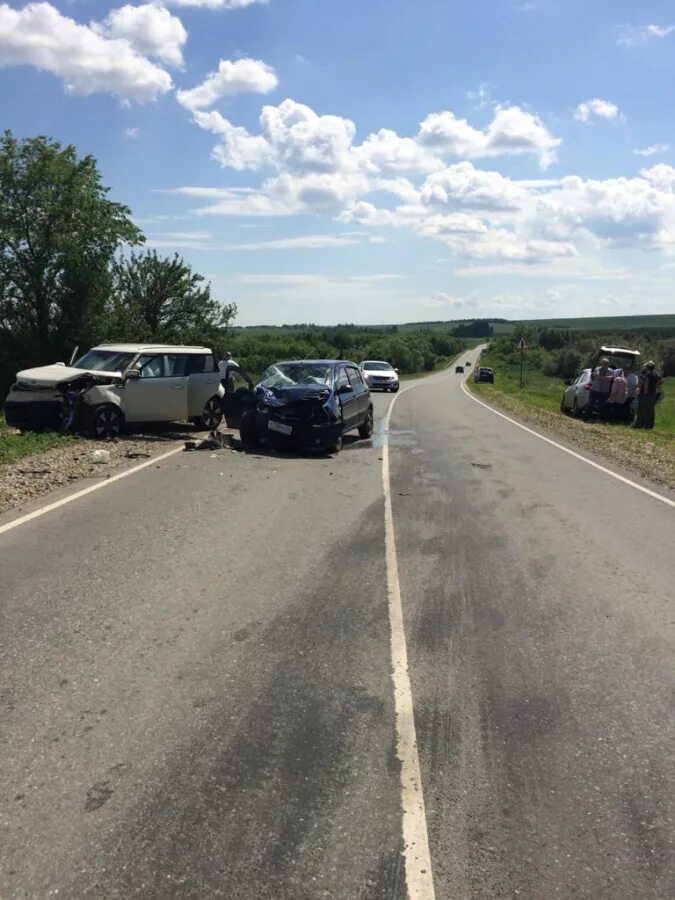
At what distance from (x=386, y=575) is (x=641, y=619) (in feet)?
6.82

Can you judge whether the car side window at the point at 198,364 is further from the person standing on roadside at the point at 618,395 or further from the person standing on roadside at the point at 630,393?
the person standing on roadside at the point at 630,393

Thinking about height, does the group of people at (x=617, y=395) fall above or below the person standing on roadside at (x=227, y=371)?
below

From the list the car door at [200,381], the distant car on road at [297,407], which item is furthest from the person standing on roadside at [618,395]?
the car door at [200,381]

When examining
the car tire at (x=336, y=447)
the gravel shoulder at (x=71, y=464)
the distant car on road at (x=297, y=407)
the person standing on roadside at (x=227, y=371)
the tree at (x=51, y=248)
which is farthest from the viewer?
the tree at (x=51, y=248)

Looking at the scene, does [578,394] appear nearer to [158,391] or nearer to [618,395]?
[618,395]

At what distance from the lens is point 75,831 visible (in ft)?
9.48

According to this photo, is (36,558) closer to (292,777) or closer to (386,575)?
(386,575)

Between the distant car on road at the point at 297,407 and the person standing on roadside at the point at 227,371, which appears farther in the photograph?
the person standing on roadside at the point at 227,371

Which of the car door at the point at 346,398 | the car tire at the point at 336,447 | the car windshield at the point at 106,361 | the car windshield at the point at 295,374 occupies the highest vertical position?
the car windshield at the point at 106,361

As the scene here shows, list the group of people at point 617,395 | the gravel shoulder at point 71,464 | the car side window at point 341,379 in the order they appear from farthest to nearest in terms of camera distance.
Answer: the group of people at point 617,395 < the car side window at point 341,379 < the gravel shoulder at point 71,464

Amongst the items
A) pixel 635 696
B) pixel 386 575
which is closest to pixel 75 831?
pixel 635 696

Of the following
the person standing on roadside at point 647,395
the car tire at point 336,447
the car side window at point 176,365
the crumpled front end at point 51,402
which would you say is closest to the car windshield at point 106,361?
the crumpled front end at point 51,402

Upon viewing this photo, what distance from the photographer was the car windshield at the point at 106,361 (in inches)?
561

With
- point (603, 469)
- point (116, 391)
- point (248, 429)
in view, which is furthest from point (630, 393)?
point (116, 391)
